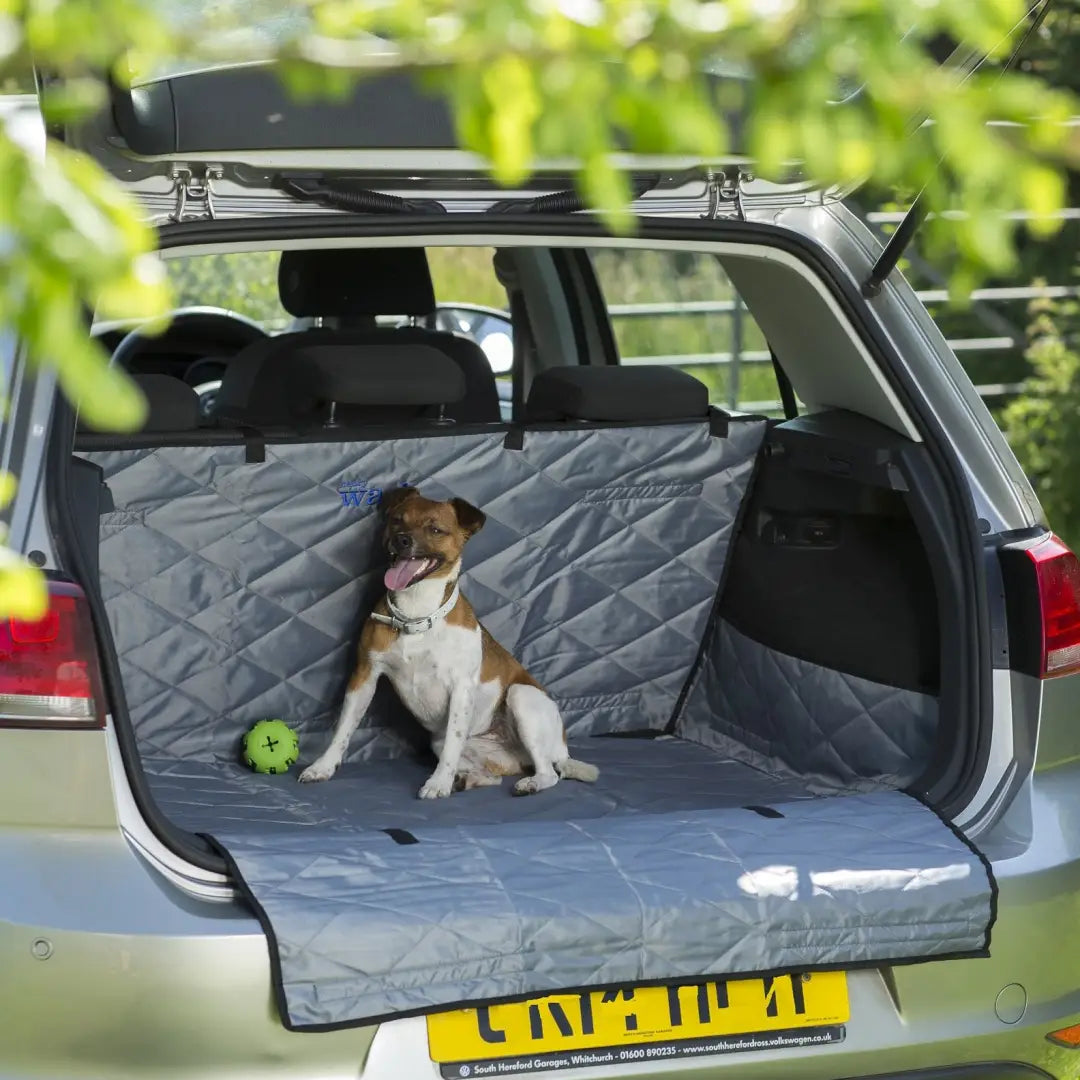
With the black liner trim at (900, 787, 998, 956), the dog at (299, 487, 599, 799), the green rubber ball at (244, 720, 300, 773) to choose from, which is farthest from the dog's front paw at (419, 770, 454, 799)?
the black liner trim at (900, 787, 998, 956)

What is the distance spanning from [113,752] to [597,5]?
1.78m

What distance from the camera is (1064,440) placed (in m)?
9.30

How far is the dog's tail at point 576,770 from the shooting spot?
3.81 metres

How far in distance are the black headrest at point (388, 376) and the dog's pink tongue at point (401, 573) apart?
353 mm

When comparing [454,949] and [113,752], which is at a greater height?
[113,752]

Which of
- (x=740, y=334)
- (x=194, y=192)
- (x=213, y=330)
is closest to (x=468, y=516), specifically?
(x=194, y=192)

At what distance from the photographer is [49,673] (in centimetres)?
248

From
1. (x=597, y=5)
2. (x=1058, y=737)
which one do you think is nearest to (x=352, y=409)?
(x=1058, y=737)

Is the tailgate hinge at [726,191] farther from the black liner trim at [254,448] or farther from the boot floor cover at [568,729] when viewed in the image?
the black liner trim at [254,448]

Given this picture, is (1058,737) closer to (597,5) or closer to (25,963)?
(25,963)

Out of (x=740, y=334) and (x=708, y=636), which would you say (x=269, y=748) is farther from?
(x=740, y=334)

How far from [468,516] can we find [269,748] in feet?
2.20

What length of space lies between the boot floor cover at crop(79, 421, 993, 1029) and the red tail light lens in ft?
1.11

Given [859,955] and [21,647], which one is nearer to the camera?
[21,647]
